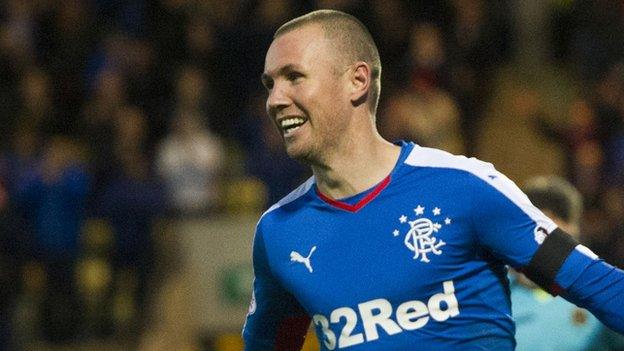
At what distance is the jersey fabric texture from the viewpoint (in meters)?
3.66

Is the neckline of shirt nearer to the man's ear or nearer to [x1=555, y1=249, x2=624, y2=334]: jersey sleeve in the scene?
the man's ear

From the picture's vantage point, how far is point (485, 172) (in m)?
3.74

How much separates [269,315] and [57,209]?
691 centimetres

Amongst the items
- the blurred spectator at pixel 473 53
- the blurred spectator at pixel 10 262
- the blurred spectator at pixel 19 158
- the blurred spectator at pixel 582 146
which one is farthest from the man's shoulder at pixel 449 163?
the blurred spectator at pixel 473 53

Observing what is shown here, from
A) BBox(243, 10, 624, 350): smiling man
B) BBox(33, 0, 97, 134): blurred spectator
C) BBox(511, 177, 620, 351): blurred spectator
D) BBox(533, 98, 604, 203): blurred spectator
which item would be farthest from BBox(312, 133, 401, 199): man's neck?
BBox(33, 0, 97, 134): blurred spectator

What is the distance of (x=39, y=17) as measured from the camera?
12.8 m

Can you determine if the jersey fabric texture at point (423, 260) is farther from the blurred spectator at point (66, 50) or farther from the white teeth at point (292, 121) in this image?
the blurred spectator at point (66, 50)

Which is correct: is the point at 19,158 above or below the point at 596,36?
below

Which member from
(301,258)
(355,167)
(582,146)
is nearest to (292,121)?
(355,167)

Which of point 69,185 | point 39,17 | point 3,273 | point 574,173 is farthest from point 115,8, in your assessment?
point 574,173

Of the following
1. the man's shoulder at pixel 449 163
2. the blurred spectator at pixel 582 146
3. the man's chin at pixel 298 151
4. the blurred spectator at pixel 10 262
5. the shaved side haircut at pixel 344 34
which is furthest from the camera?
the blurred spectator at pixel 582 146

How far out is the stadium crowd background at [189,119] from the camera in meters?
10.5

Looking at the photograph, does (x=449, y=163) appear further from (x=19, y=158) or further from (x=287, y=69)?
(x=19, y=158)

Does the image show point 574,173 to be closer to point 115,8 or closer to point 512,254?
point 115,8
